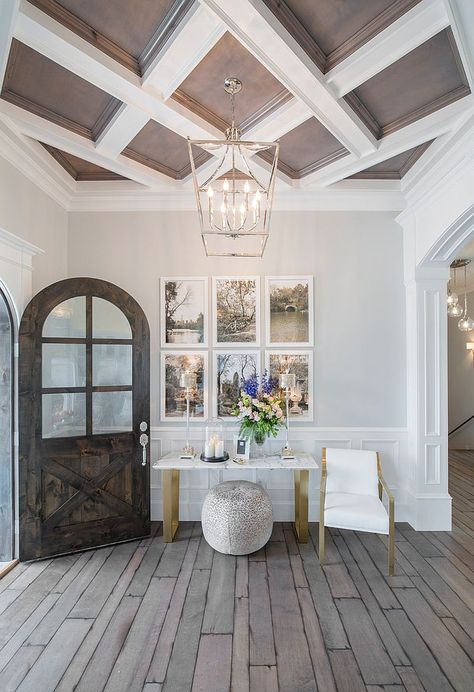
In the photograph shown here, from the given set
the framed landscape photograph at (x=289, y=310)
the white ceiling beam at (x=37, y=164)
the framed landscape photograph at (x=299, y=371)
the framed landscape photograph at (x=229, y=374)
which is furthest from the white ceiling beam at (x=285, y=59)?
the framed landscape photograph at (x=229, y=374)

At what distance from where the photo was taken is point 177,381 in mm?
4055

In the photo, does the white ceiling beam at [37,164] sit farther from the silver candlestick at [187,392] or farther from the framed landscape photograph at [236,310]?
the silver candlestick at [187,392]

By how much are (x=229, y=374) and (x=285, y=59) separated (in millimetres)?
2734

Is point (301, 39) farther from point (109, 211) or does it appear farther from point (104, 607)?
point (104, 607)

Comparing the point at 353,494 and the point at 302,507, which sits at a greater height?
the point at 353,494

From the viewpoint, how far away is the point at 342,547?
347cm

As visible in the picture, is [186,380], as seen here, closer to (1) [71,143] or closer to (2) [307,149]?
(1) [71,143]

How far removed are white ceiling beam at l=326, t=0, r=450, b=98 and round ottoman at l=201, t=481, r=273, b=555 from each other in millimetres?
3151

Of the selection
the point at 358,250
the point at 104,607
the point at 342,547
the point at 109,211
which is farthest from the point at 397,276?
the point at 104,607

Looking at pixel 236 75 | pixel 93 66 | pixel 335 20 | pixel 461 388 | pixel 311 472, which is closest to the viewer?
pixel 335 20

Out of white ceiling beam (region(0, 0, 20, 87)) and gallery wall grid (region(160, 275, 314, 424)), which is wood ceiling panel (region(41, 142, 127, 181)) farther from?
white ceiling beam (region(0, 0, 20, 87))

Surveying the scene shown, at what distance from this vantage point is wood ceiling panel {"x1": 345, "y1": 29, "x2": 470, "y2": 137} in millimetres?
2220

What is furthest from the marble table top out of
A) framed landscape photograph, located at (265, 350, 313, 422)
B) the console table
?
framed landscape photograph, located at (265, 350, 313, 422)

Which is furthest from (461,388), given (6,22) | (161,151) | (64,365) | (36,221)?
(6,22)
